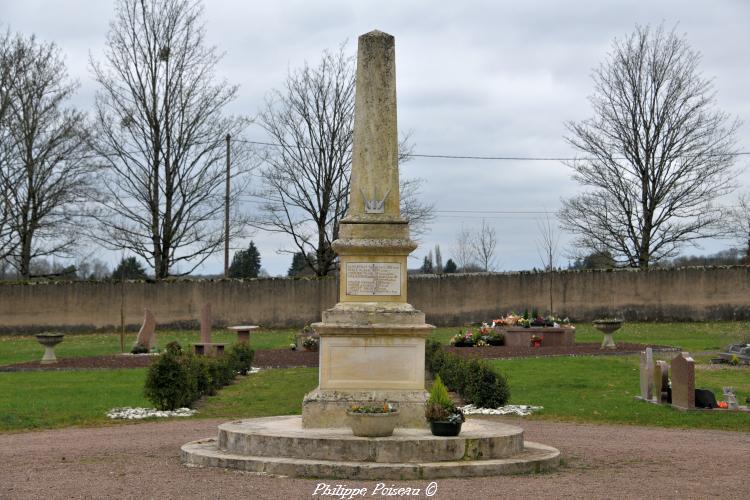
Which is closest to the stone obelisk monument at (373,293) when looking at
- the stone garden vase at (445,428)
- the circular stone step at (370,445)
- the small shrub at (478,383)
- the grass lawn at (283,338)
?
the circular stone step at (370,445)

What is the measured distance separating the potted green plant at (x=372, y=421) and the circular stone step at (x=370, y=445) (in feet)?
0.36

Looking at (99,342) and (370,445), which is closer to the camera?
(370,445)

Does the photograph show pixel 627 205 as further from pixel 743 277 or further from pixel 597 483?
pixel 597 483

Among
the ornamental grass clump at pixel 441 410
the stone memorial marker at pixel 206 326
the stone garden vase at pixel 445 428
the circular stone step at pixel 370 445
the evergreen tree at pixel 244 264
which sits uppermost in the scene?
the evergreen tree at pixel 244 264

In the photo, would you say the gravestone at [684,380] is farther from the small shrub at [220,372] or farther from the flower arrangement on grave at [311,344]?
the flower arrangement on grave at [311,344]

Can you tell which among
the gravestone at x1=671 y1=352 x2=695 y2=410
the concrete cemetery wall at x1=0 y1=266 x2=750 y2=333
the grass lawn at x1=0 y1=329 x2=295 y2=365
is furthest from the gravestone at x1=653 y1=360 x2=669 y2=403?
the concrete cemetery wall at x1=0 y1=266 x2=750 y2=333

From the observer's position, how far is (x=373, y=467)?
10.8 m

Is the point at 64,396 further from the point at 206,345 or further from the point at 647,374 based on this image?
the point at 647,374

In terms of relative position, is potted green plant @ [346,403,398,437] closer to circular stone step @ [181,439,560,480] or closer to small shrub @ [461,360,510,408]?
circular stone step @ [181,439,560,480]

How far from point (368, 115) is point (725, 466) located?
621cm

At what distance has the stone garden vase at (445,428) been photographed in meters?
11.8

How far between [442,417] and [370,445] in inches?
38.9

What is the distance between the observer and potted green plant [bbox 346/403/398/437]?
1167cm

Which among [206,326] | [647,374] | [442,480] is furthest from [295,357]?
[442,480]
